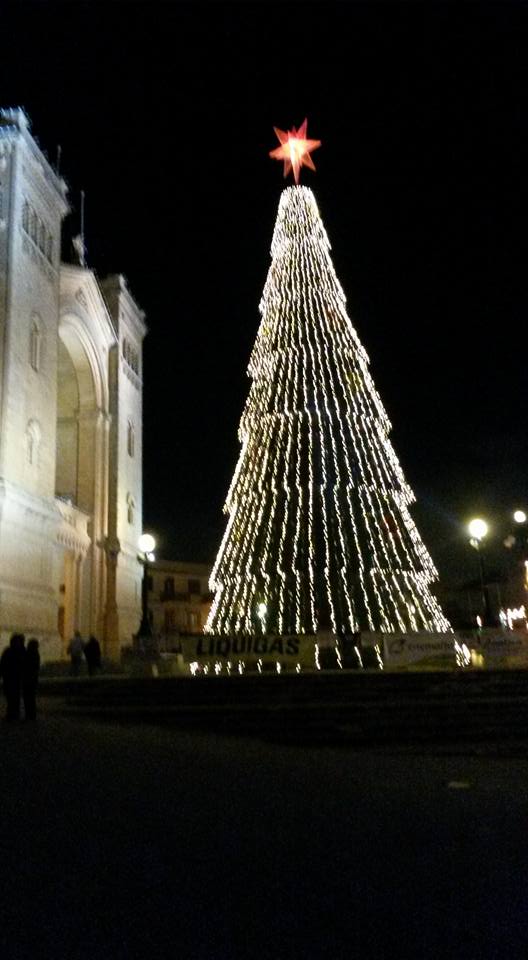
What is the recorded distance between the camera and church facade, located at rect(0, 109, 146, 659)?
25.0 meters

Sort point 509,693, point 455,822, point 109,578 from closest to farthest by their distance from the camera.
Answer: point 455,822 → point 509,693 → point 109,578

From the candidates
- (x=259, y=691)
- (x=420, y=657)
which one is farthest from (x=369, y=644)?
(x=259, y=691)

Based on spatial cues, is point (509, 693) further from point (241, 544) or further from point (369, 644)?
point (241, 544)

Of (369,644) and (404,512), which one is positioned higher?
(404,512)

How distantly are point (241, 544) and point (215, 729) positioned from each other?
8.47m

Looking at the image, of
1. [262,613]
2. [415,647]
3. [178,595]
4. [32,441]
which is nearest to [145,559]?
[262,613]

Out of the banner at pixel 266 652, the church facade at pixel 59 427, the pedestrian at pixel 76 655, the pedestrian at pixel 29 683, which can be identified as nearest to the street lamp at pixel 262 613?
the banner at pixel 266 652

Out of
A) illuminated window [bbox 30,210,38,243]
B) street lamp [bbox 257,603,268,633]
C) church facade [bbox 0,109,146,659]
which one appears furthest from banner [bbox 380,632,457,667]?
illuminated window [bbox 30,210,38,243]

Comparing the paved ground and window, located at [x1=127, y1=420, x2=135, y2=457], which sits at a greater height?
window, located at [x1=127, y1=420, x2=135, y2=457]

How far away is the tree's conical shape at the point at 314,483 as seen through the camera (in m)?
21.2

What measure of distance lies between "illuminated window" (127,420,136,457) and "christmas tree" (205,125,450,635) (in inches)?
686

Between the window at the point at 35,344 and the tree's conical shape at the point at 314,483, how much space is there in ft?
29.4

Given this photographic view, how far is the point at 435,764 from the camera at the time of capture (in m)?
9.91

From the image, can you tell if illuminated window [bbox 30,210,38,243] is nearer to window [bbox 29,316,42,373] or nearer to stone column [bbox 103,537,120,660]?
window [bbox 29,316,42,373]
